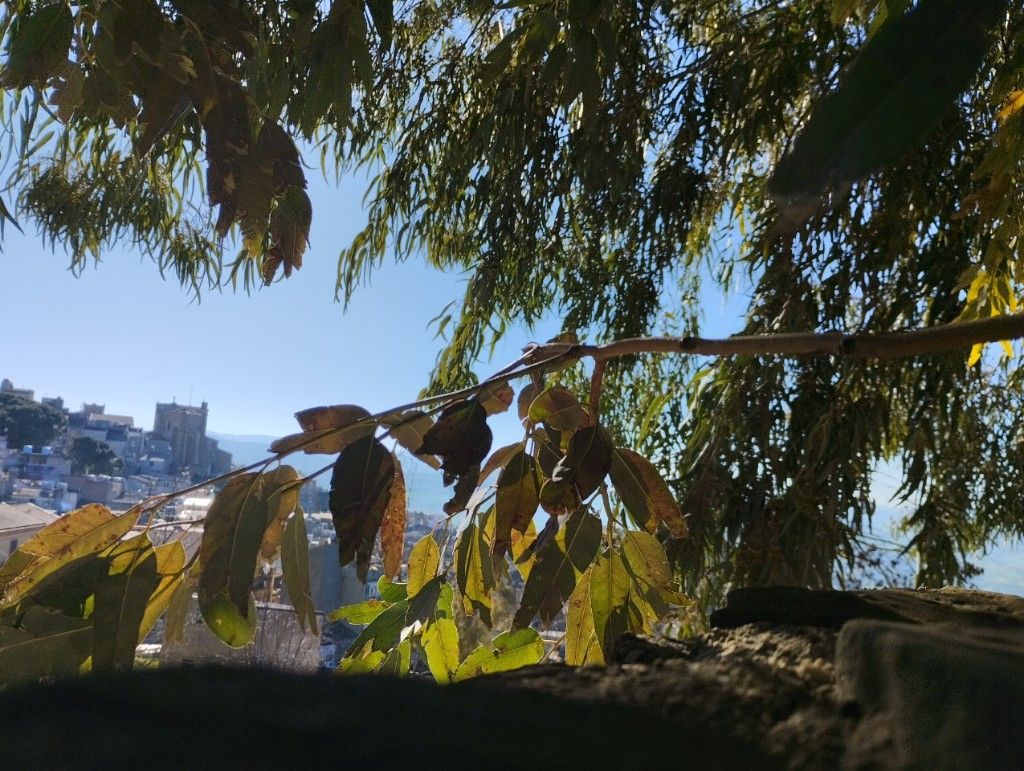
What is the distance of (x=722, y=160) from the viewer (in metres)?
1.71

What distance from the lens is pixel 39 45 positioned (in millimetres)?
726

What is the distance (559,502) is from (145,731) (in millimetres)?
519

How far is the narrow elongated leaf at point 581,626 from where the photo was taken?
800mm

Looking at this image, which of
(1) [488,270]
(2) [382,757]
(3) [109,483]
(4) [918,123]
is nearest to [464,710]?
(2) [382,757]

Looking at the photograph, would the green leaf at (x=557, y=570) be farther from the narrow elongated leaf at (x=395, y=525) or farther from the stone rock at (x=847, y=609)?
the stone rock at (x=847, y=609)

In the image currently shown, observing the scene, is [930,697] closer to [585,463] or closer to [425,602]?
[585,463]

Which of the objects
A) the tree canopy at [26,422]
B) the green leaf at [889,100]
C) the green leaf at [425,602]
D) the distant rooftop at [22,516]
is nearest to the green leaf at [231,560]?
the green leaf at [425,602]

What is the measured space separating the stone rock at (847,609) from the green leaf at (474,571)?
0.37 m

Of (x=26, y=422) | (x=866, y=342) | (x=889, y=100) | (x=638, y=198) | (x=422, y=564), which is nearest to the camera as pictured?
(x=889, y=100)

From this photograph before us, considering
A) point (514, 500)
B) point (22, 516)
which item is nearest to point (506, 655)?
point (514, 500)

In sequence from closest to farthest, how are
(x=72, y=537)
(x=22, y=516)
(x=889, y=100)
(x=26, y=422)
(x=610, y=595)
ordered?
(x=889, y=100), (x=72, y=537), (x=610, y=595), (x=22, y=516), (x=26, y=422)

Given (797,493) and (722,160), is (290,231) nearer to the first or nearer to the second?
(797,493)

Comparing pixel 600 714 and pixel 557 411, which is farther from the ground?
pixel 557 411

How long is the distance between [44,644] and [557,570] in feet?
1.29
